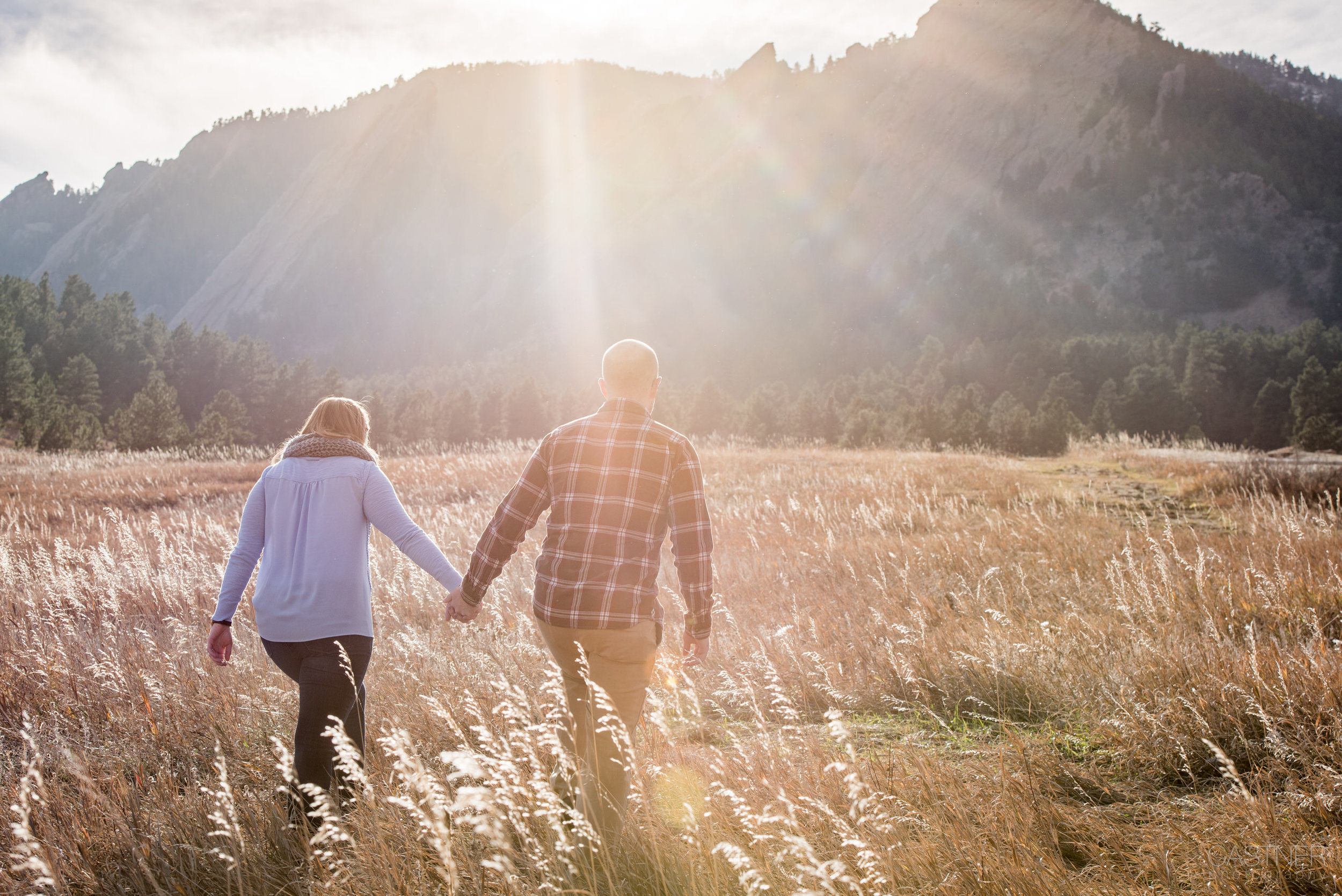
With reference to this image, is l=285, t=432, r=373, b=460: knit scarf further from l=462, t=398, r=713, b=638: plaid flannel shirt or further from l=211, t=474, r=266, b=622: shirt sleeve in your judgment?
l=462, t=398, r=713, b=638: plaid flannel shirt

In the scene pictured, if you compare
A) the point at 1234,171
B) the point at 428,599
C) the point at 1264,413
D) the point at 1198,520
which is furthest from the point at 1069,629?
the point at 1234,171

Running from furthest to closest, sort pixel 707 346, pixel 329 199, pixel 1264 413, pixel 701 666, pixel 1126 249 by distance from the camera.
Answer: pixel 329 199 < pixel 707 346 < pixel 1126 249 < pixel 1264 413 < pixel 701 666

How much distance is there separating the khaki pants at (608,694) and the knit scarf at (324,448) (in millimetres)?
1121

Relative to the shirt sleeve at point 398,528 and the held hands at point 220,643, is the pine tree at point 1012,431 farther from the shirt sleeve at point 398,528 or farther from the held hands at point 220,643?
the held hands at point 220,643

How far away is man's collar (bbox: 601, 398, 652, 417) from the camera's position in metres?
2.89

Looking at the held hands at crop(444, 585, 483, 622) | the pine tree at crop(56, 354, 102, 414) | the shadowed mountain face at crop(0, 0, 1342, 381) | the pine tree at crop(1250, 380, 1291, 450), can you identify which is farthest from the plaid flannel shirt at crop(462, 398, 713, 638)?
the shadowed mountain face at crop(0, 0, 1342, 381)

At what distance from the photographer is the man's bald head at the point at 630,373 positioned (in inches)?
114

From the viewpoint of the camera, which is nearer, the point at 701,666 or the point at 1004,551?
the point at 701,666

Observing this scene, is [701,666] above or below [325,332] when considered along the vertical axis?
below

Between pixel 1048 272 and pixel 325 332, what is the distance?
11447cm

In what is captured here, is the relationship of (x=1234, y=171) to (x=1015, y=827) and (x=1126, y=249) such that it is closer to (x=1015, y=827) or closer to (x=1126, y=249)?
(x=1126, y=249)

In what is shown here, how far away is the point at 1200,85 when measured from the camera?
343 feet

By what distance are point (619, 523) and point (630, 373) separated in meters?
0.61

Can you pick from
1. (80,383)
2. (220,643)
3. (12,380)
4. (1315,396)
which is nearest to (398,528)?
(220,643)
